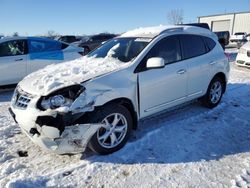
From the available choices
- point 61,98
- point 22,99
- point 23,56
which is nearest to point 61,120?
point 61,98

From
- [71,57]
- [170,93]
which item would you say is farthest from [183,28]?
[71,57]

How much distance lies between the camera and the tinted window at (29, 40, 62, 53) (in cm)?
801

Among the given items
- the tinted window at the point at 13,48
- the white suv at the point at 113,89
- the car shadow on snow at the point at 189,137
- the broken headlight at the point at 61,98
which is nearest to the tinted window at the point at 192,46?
the white suv at the point at 113,89

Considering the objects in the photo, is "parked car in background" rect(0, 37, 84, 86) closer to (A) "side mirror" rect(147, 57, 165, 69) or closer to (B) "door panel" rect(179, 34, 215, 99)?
(B) "door panel" rect(179, 34, 215, 99)

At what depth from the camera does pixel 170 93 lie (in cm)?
Result: 481

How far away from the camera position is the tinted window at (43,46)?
8006 millimetres

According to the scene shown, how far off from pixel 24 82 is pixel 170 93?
235cm

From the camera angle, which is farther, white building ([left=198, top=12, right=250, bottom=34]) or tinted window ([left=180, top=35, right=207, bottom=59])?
white building ([left=198, top=12, right=250, bottom=34])

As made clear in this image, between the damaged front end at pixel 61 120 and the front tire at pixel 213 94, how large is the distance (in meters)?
3.03

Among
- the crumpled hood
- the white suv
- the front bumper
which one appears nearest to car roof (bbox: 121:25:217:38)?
the white suv

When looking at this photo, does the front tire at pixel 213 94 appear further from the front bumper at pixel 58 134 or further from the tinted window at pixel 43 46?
the tinted window at pixel 43 46

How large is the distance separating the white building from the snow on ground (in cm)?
4363

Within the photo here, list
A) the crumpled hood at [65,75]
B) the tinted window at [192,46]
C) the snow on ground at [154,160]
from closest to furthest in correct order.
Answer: the snow on ground at [154,160]
the crumpled hood at [65,75]
the tinted window at [192,46]

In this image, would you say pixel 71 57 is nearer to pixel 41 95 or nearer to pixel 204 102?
pixel 204 102
